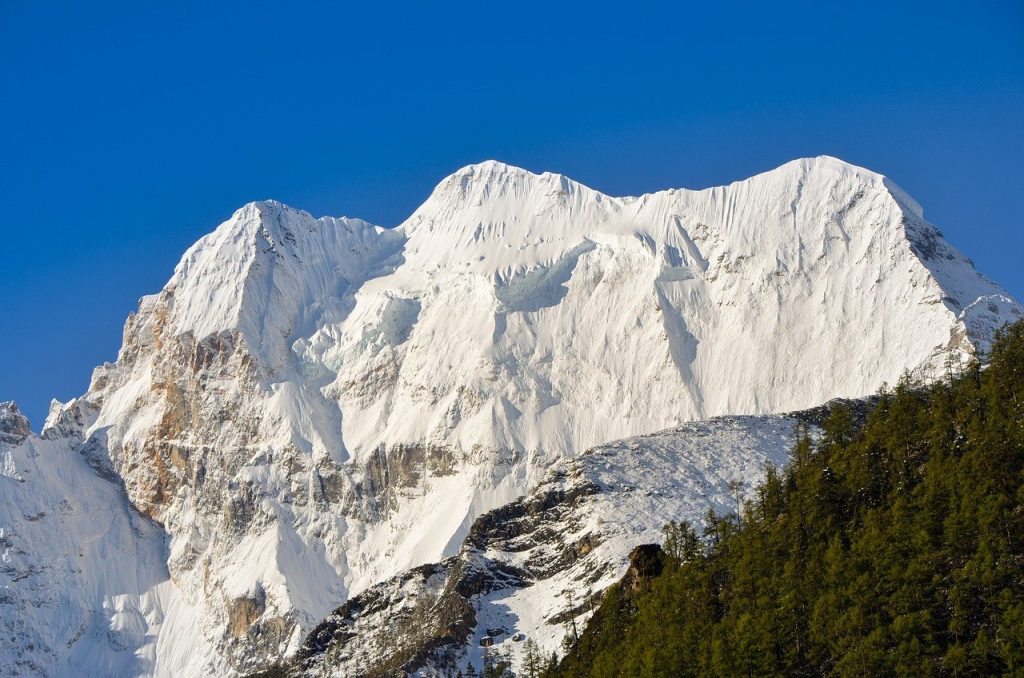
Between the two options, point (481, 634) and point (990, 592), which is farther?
point (481, 634)

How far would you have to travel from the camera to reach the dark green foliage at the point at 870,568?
132m

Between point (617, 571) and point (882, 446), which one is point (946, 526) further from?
point (617, 571)

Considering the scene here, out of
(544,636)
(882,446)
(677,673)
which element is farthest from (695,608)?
(544,636)

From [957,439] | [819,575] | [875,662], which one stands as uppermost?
[957,439]

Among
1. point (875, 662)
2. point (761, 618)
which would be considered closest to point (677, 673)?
point (761, 618)

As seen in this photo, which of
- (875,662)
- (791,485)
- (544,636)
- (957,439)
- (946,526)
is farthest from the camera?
(544,636)

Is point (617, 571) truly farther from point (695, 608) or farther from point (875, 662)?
point (875, 662)

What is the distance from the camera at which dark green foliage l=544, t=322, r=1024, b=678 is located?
5177 inches

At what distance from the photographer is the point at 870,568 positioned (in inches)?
5640

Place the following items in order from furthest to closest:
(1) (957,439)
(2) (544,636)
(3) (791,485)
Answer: (2) (544,636) → (3) (791,485) → (1) (957,439)

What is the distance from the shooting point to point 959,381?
17450 centimetres

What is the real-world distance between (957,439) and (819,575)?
19.0 m

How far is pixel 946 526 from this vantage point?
142 metres

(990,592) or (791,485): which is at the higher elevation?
(791,485)
